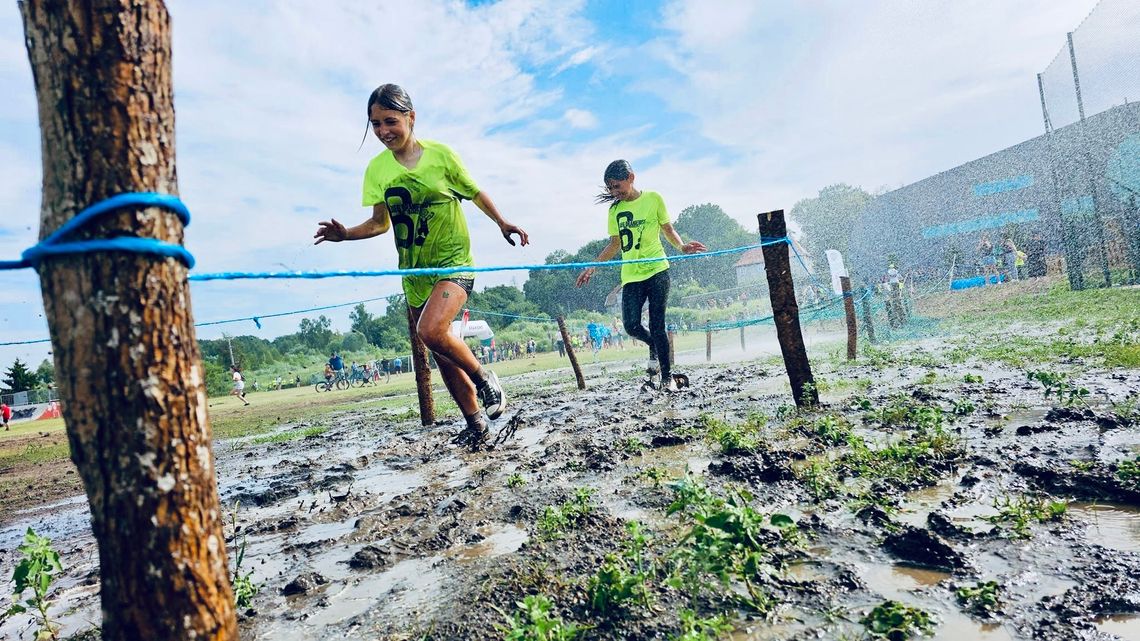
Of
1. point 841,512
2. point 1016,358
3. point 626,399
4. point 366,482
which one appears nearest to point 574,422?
point 626,399

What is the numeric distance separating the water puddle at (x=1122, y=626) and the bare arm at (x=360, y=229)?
3642 mm

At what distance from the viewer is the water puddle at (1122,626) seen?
1423 millimetres

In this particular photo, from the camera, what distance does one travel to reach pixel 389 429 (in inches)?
297

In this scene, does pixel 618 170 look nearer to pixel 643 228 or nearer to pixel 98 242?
pixel 643 228

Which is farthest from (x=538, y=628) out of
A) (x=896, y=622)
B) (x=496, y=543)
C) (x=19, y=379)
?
(x=19, y=379)

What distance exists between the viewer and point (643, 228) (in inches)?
240

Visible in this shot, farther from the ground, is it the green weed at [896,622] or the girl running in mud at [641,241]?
the girl running in mud at [641,241]

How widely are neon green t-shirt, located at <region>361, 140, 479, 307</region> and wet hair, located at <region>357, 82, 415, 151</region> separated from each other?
265 millimetres

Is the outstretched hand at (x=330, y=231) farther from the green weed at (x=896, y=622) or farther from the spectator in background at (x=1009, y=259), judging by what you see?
the spectator in background at (x=1009, y=259)

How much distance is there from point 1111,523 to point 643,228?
450 centimetres

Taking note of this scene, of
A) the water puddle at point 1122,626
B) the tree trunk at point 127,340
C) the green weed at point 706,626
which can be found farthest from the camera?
the green weed at point 706,626

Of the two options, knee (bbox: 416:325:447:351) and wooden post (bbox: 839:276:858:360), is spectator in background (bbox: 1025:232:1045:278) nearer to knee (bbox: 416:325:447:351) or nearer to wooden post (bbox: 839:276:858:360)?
wooden post (bbox: 839:276:858:360)

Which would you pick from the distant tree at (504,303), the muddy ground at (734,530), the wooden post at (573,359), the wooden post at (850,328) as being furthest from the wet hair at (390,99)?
the distant tree at (504,303)

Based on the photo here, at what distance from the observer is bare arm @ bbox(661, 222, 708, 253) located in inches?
217
